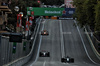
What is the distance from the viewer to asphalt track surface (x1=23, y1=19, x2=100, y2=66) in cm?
4934

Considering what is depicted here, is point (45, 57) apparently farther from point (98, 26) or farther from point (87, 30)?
point (87, 30)

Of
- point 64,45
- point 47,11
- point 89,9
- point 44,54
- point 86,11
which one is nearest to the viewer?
point 89,9

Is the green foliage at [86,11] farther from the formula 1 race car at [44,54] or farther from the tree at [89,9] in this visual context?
the formula 1 race car at [44,54]

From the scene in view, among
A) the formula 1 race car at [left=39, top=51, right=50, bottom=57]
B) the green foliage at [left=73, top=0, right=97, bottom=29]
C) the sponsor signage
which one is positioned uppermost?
the sponsor signage

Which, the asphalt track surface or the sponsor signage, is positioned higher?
the sponsor signage

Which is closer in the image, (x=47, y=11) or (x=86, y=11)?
(x=86, y=11)

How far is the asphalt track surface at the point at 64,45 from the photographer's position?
49344mm

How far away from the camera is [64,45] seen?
60.4 m

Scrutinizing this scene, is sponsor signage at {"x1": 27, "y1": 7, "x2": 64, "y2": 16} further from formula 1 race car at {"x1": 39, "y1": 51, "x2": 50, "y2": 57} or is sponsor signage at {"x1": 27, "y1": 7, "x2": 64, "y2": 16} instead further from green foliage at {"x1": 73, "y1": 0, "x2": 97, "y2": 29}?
formula 1 race car at {"x1": 39, "y1": 51, "x2": 50, "y2": 57}

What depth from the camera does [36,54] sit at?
2114 inches

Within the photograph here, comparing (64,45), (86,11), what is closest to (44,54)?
(86,11)

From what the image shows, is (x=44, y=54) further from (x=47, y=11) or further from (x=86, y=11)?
(x=47, y=11)

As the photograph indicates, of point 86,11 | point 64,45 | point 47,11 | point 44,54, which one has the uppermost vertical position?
point 47,11

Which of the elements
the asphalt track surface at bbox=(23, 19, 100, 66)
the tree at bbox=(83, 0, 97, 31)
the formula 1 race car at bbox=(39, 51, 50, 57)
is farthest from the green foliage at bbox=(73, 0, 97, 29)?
the formula 1 race car at bbox=(39, 51, 50, 57)
